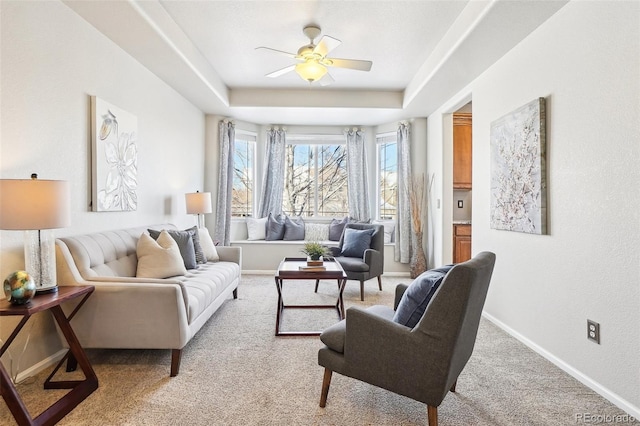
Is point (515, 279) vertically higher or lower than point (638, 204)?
lower

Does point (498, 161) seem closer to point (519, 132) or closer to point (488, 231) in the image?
point (519, 132)

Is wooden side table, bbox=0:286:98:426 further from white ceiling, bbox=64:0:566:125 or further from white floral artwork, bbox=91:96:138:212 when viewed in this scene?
white ceiling, bbox=64:0:566:125

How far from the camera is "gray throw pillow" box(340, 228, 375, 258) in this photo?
461 cm

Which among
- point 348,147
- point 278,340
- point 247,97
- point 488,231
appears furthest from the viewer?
point 348,147

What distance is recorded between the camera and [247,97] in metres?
5.05

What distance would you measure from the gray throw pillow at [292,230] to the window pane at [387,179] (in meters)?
1.49

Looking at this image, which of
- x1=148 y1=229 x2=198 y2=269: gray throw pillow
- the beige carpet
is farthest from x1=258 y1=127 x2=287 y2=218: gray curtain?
the beige carpet

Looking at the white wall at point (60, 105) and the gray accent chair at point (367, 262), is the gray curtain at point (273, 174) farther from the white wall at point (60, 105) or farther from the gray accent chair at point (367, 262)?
the white wall at point (60, 105)

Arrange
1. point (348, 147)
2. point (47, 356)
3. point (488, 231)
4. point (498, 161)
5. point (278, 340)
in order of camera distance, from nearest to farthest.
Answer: point (47, 356), point (278, 340), point (498, 161), point (488, 231), point (348, 147)

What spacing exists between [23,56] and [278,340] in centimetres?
267

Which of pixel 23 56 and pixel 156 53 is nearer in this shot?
pixel 23 56

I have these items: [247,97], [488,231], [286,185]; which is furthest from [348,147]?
[488,231]

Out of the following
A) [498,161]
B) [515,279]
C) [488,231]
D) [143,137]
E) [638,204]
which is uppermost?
[143,137]

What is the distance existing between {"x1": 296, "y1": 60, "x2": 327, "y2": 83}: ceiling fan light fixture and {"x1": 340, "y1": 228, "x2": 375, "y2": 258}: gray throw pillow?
218cm
